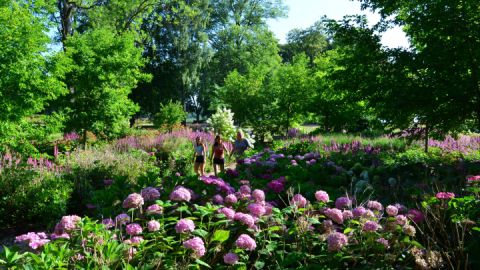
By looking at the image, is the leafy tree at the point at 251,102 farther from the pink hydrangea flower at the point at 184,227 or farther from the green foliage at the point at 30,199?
the pink hydrangea flower at the point at 184,227

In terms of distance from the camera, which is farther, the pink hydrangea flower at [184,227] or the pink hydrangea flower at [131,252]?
the pink hydrangea flower at [184,227]

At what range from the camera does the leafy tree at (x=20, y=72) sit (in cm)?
705

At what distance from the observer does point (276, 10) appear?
1599 inches

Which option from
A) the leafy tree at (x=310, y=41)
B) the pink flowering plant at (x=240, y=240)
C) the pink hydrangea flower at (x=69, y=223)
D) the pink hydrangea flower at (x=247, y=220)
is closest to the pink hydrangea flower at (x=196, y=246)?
the pink flowering plant at (x=240, y=240)

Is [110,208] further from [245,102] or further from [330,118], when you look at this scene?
[245,102]

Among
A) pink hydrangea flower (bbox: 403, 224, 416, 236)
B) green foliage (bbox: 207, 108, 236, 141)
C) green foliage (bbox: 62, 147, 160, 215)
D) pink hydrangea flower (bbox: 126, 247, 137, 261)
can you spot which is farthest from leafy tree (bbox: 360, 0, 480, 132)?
green foliage (bbox: 207, 108, 236, 141)

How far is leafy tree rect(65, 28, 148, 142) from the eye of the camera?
1197cm

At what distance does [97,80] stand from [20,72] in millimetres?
5093

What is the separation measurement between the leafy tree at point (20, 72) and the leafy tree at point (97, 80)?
3.90 meters

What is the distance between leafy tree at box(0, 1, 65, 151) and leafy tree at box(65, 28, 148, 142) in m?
3.90

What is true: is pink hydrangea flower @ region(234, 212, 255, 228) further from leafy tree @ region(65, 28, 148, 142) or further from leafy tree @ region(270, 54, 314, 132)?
leafy tree @ region(270, 54, 314, 132)

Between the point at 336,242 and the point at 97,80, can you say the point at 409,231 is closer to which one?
the point at 336,242

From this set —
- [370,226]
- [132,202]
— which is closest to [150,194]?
[132,202]

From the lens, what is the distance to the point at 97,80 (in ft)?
39.6
